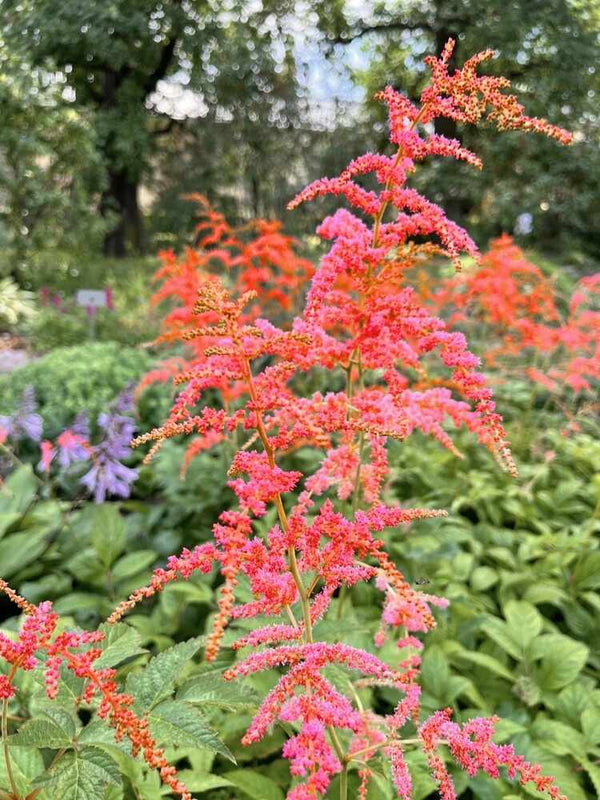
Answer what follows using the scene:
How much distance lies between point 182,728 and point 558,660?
4.95 ft

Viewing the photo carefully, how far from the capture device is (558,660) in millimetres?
2105

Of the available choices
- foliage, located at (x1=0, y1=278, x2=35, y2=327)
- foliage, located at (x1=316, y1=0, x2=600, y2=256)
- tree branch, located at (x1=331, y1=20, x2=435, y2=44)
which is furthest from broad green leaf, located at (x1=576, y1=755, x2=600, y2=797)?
tree branch, located at (x1=331, y1=20, x2=435, y2=44)

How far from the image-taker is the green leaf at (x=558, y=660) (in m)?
2.06

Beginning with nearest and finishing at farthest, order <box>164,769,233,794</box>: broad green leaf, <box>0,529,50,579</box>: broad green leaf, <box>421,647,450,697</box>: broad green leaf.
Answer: <box>164,769,233,794</box>: broad green leaf < <box>421,647,450,697</box>: broad green leaf < <box>0,529,50,579</box>: broad green leaf

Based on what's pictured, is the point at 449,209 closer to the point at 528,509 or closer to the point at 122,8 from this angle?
the point at 122,8

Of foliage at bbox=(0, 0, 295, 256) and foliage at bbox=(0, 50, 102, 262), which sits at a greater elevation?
foliage at bbox=(0, 0, 295, 256)

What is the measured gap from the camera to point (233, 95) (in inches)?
515

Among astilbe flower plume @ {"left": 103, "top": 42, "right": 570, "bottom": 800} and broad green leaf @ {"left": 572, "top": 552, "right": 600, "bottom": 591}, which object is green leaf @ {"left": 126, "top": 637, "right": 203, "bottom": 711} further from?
broad green leaf @ {"left": 572, "top": 552, "right": 600, "bottom": 591}

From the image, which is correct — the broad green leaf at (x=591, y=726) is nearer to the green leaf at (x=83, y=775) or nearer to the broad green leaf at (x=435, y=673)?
the broad green leaf at (x=435, y=673)

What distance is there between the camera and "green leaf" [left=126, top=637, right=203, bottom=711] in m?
1.19

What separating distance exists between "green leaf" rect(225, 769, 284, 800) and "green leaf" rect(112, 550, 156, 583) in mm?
975

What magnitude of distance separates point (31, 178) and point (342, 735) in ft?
34.8

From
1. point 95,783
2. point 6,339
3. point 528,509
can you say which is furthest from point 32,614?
point 6,339

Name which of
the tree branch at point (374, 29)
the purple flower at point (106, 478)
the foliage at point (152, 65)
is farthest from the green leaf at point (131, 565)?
the tree branch at point (374, 29)
